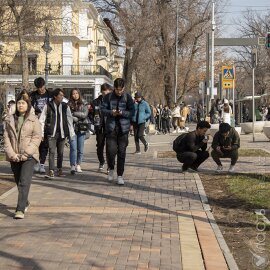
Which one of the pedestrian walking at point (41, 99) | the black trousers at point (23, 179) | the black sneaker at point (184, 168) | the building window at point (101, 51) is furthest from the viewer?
the building window at point (101, 51)

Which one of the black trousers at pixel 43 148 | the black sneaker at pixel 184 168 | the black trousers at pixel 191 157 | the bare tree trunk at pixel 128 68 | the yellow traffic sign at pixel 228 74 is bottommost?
the black sneaker at pixel 184 168

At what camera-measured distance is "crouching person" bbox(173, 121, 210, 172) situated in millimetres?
11164

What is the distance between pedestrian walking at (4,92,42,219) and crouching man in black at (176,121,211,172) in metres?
4.19

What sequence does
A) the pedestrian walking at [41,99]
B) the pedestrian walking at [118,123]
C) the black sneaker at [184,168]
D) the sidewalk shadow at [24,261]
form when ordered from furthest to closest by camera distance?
the black sneaker at [184,168] → the pedestrian walking at [41,99] → the pedestrian walking at [118,123] → the sidewalk shadow at [24,261]

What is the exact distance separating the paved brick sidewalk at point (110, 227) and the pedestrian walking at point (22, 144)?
16.5 inches

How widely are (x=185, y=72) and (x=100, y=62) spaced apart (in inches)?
781

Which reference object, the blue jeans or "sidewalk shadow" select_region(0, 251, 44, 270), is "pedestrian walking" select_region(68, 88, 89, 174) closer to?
the blue jeans

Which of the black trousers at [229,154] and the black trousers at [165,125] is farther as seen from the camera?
the black trousers at [165,125]

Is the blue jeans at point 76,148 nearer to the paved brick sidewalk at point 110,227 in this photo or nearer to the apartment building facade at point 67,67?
the paved brick sidewalk at point 110,227

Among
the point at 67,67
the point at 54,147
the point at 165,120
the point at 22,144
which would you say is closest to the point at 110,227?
the point at 22,144

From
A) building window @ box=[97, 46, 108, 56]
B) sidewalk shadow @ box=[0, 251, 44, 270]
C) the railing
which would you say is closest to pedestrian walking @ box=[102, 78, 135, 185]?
sidewalk shadow @ box=[0, 251, 44, 270]

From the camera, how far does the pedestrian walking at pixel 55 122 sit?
10.8 m

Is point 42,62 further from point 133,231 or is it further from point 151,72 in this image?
point 133,231

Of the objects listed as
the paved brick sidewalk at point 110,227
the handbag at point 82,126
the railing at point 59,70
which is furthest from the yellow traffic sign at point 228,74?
the railing at point 59,70
